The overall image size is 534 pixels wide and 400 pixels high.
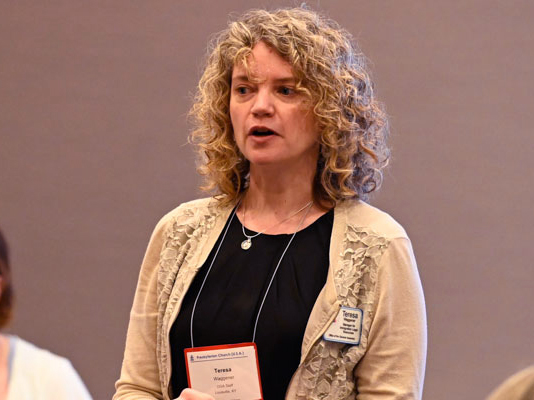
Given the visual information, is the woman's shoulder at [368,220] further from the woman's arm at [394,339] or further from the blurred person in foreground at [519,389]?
the blurred person in foreground at [519,389]

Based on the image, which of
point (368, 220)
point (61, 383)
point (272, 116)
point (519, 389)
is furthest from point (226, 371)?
point (519, 389)

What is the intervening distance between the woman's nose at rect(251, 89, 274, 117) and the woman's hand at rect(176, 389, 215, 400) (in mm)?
714

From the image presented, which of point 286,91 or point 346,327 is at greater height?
point 286,91

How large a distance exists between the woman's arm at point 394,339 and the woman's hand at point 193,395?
1.26 ft

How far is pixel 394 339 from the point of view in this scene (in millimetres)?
2246

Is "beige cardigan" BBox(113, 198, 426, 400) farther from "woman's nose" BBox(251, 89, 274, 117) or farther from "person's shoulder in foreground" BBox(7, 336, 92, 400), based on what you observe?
"person's shoulder in foreground" BBox(7, 336, 92, 400)

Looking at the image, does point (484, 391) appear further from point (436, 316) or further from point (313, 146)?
point (313, 146)

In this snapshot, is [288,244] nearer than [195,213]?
Yes

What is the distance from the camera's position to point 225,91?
8.32ft

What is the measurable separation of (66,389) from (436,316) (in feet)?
9.51

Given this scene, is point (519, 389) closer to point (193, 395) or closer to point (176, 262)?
point (193, 395)

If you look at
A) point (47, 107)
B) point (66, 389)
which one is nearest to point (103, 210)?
point (47, 107)

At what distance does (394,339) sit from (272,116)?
640mm

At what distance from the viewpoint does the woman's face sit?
2.34m
